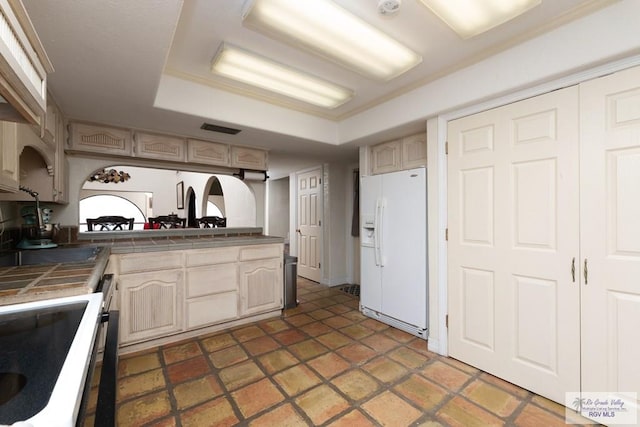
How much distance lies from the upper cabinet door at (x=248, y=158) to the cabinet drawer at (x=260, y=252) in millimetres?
1073

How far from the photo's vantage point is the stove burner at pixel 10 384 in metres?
0.55

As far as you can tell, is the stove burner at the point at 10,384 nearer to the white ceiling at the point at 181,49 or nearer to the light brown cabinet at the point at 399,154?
the white ceiling at the point at 181,49

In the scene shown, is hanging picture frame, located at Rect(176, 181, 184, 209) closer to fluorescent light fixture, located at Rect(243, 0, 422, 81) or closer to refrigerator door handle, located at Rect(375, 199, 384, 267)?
refrigerator door handle, located at Rect(375, 199, 384, 267)

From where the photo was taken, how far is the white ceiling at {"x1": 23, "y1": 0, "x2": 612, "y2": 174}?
51.1 inches

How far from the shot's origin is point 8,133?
1.34 m

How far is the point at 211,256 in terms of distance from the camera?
2.74 metres

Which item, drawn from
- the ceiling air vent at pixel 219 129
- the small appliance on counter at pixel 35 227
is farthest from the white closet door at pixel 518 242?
the small appliance on counter at pixel 35 227

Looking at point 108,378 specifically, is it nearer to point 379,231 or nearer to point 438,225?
point 438,225

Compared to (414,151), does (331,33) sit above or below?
above

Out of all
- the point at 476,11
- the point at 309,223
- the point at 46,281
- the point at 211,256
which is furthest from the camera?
the point at 309,223

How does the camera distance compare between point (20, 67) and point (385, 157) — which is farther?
point (385, 157)

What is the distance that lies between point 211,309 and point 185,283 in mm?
370

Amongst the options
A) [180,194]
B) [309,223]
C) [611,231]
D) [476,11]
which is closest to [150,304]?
[309,223]

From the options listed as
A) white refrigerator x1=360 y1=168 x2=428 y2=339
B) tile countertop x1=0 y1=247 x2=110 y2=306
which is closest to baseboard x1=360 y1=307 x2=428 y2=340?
white refrigerator x1=360 y1=168 x2=428 y2=339
